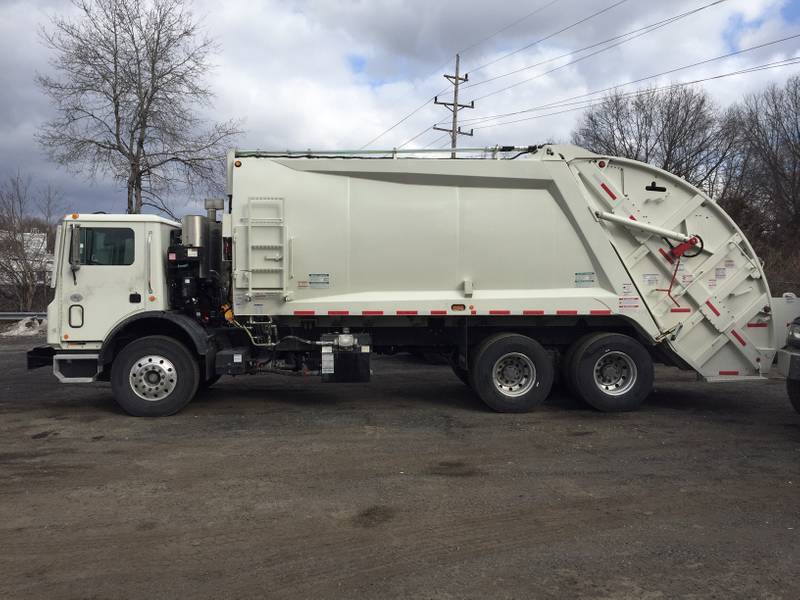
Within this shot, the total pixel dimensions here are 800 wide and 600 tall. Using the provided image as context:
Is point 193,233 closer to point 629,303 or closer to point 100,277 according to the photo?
point 100,277

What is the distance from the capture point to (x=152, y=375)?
7.53 m

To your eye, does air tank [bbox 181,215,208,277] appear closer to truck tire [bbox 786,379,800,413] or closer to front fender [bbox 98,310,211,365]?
front fender [bbox 98,310,211,365]

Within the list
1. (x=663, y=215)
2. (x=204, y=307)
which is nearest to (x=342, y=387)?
(x=204, y=307)

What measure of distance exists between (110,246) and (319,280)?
2.73 metres

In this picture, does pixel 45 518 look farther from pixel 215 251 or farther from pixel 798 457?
pixel 798 457

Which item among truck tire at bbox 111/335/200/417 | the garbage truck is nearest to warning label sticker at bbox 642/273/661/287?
the garbage truck

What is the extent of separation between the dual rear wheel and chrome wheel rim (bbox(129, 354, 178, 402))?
12.7 feet

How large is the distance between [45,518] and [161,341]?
131 inches

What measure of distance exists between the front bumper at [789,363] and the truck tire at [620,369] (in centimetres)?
146

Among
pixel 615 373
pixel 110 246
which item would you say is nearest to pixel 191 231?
pixel 110 246

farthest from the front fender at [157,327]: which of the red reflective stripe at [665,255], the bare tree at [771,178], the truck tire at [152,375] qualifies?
the bare tree at [771,178]

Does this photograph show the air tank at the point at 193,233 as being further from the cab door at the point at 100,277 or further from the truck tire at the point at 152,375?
the truck tire at the point at 152,375

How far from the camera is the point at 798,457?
235 inches

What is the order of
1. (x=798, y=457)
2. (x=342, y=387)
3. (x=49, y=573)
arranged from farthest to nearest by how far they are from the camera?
(x=342, y=387) → (x=798, y=457) → (x=49, y=573)
